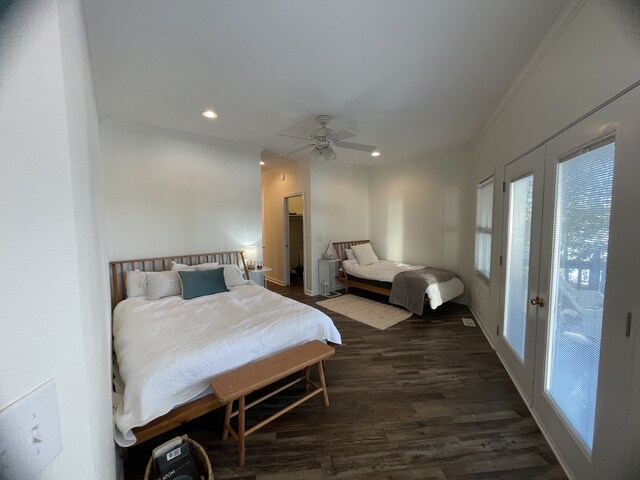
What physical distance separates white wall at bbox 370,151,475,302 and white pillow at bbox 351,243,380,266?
17.6 inches

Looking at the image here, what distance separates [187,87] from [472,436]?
150 inches

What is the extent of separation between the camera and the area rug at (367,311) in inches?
149

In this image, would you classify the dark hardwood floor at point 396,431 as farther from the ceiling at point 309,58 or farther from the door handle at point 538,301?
the ceiling at point 309,58

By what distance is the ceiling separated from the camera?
1596 millimetres

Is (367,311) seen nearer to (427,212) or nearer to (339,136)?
(427,212)

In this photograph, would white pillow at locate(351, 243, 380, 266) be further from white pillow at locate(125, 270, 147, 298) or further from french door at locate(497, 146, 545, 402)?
white pillow at locate(125, 270, 147, 298)

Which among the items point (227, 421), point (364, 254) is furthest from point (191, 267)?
point (364, 254)

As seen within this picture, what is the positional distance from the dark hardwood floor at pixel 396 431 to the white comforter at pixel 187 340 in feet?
1.39

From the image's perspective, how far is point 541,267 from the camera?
1.87 m

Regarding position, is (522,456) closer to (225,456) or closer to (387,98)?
(225,456)

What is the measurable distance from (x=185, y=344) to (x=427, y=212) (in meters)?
4.69

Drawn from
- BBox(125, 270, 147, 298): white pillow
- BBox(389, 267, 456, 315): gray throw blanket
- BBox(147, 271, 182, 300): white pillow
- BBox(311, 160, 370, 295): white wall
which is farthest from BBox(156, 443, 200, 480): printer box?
BBox(311, 160, 370, 295): white wall

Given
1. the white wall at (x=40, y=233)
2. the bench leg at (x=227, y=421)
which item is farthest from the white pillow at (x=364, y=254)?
the white wall at (x=40, y=233)

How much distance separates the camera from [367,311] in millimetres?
4215
